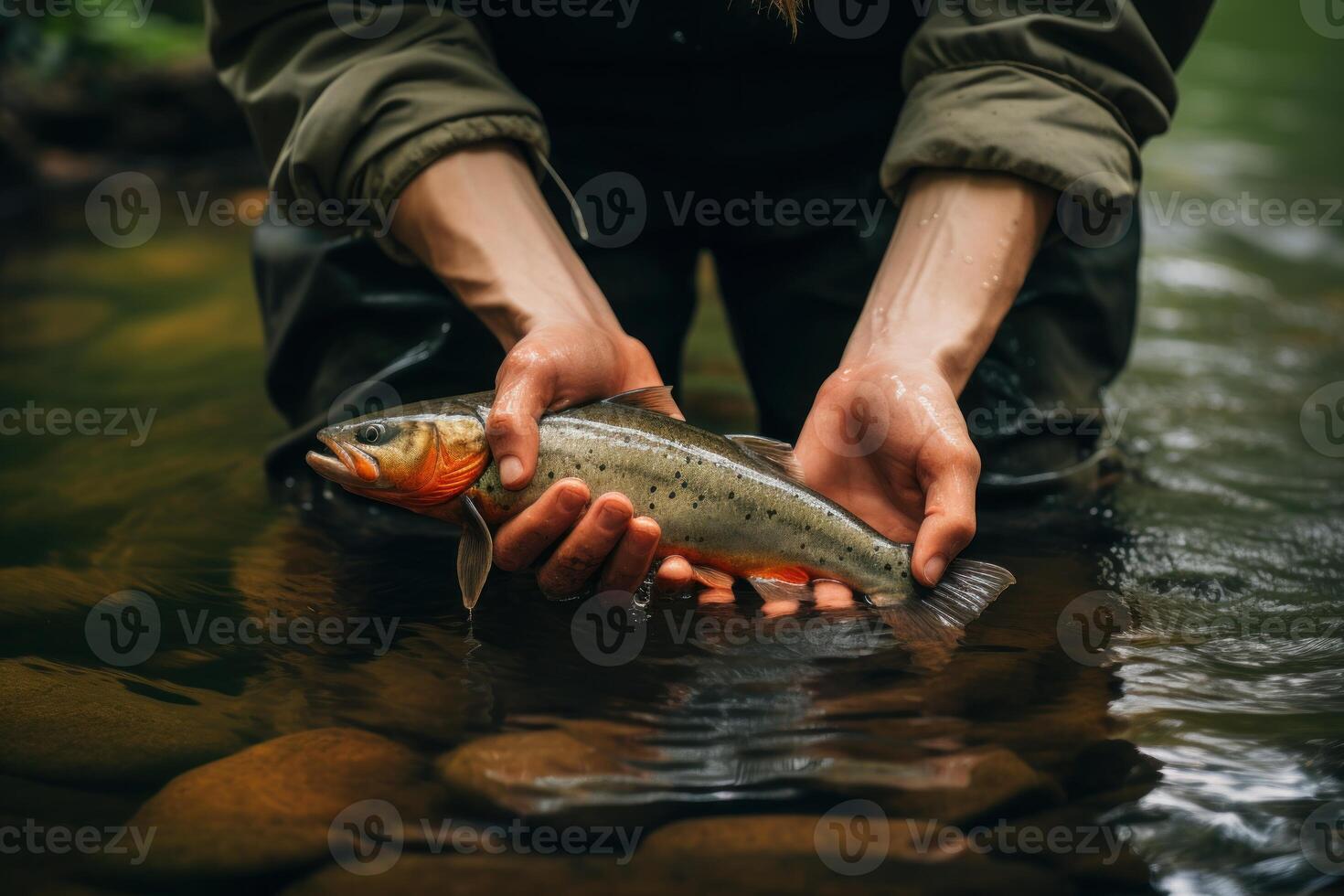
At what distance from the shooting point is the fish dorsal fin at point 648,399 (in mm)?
2654

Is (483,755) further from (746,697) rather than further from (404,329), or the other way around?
(404,329)

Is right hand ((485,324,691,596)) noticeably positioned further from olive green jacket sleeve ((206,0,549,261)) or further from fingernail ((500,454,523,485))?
olive green jacket sleeve ((206,0,549,261))

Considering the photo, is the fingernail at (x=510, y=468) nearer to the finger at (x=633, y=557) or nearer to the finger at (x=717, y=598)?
the finger at (x=633, y=557)

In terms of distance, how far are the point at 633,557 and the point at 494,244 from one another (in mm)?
865

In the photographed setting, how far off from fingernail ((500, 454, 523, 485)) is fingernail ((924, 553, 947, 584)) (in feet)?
2.82

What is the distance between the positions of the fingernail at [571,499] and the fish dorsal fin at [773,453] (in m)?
0.46

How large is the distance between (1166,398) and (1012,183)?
78.8 inches

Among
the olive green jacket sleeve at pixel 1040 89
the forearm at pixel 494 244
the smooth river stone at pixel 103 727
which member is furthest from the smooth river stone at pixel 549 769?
the olive green jacket sleeve at pixel 1040 89

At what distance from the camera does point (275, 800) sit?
1974 mm

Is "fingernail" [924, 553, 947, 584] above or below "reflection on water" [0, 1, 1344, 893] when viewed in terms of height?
above

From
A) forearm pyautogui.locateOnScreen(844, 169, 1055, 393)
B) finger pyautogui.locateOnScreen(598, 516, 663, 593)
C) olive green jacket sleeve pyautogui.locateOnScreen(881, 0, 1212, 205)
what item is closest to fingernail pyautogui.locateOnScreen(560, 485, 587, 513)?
finger pyautogui.locateOnScreen(598, 516, 663, 593)

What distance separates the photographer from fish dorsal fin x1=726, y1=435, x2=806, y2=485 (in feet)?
8.76

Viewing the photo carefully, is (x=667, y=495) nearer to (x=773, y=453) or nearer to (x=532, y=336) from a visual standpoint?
(x=773, y=453)

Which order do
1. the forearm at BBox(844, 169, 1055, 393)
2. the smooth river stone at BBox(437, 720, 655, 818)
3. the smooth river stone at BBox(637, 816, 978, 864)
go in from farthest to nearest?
the forearm at BBox(844, 169, 1055, 393) → the smooth river stone at BBox(437, 720, 655, 818) → the smooth river stone at BBox(637, 816, 978, 864)
